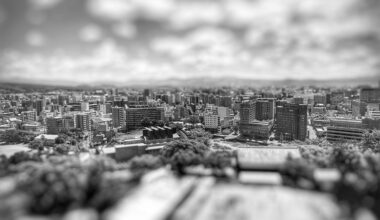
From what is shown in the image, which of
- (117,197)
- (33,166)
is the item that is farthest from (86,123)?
(117,197)

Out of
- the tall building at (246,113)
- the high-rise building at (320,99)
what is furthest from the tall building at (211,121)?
the high-rise building at (320,99)

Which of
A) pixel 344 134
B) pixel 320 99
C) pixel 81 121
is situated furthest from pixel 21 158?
pixel 320 99

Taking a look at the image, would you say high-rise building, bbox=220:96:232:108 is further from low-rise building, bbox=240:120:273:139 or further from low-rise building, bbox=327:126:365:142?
low-rise building, bbox=327:126:365:142

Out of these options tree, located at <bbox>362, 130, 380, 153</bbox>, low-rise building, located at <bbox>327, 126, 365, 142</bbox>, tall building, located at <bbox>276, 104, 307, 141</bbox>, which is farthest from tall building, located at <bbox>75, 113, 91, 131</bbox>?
tree, located at <bbox>362, 130, 380, 153</bbox>

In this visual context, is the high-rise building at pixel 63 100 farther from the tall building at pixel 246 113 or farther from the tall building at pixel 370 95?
the tall building at pixel 370 95

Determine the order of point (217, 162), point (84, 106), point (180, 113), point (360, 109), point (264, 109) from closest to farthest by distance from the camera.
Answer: point (217, 162), point (360, 109), point (264, 109), point (180, 113), point (84, 106)

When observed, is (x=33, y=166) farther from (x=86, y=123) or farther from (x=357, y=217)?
(x=86, y=123)

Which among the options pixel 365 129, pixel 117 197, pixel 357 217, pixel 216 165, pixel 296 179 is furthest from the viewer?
pixel 365 129

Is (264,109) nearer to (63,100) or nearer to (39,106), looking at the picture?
(39,106)
